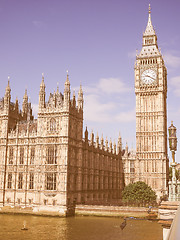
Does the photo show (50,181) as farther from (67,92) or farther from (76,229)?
(67,92)

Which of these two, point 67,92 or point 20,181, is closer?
point 67,92

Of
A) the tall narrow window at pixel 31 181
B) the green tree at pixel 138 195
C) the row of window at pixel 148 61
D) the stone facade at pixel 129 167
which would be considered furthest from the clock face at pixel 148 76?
the tall narrow window at pixel 31 181

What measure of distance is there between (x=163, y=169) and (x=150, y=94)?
81.4 feet

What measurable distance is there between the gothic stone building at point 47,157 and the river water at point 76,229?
7061mm

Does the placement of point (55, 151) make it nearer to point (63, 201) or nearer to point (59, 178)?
point (59, 178)

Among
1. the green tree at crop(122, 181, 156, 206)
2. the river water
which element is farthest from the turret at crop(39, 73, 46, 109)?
the green tree at crop(122, 181, 156, 206)

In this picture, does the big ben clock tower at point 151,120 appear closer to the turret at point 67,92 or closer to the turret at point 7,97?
the turret at point 67,92

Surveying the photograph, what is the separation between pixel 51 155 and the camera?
64062mm

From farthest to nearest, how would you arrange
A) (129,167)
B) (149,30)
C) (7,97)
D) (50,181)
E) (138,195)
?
(149,30) < (129,167) < (7,97) < (138,195) < (50,181)

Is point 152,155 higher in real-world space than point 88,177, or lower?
higher

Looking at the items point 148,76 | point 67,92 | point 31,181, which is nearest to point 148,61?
point 148,76

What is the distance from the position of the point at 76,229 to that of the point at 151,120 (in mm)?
57969

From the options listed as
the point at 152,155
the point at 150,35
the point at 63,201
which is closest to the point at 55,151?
the point at 63,201

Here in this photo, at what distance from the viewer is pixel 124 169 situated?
10375 cm
